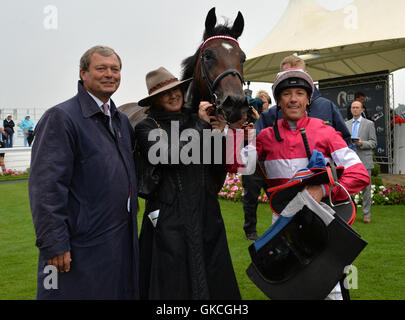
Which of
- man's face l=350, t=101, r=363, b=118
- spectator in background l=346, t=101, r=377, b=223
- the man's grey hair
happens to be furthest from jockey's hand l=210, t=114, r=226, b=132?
man's face l=350, t=101, r=363, b=118

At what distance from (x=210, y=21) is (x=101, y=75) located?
3.15ft

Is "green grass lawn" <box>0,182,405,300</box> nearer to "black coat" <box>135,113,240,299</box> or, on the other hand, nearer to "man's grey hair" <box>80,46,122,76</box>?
"black coat" <box>135,113,240,299</box>

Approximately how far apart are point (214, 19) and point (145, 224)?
1541mm

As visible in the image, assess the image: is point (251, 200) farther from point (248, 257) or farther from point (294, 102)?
point (294, 102)

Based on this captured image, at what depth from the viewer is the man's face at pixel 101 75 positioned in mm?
2111

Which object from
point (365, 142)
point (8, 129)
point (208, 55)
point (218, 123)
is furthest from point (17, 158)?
point (218, 123)

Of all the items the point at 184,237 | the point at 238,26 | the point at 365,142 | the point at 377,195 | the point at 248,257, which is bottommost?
the point at 248,257

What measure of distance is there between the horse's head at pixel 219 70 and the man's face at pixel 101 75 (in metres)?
0.61

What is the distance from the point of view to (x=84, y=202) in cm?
199

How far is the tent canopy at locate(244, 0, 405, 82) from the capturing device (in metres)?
10.1

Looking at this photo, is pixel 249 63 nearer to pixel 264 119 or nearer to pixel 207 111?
pixel 264 119

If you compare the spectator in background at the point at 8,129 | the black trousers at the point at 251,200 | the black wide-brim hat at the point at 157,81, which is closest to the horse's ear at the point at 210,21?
the black wide-brim hat at the point at 157,81

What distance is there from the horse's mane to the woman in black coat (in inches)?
15.8

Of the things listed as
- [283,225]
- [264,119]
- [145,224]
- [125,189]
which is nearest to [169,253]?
[145,224]
